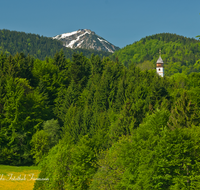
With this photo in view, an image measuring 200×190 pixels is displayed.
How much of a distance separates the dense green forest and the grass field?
9.57ft

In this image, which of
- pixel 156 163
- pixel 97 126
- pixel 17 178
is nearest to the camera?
pixel 156 163

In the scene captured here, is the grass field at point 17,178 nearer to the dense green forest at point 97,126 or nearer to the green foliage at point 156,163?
the dense green forest at point 97,126

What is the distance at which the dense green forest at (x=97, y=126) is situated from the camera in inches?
1102

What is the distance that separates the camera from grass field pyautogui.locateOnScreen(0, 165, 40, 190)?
39906mm

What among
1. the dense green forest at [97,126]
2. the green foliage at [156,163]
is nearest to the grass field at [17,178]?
the dense green forest at [97,126]

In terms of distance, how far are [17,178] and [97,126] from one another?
692 inches

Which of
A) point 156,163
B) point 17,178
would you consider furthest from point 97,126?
point 156,163

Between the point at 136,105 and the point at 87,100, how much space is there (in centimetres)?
1678

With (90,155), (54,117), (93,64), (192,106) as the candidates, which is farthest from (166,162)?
(93,64)

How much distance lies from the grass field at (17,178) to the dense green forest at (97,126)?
292cm

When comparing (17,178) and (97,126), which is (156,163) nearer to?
(17,178)

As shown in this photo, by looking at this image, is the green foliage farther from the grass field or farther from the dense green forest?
the grass field

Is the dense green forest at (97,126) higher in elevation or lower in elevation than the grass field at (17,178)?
higher

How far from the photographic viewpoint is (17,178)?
45375 mm
